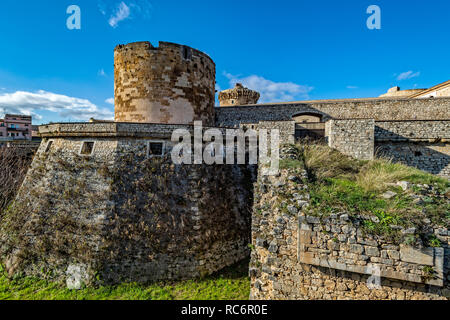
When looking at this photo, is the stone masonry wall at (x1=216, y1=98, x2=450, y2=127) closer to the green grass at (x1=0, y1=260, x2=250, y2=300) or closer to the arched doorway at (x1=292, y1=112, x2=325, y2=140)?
the arched doorway at (x1=292, y1=112, x2=325, y2=140)

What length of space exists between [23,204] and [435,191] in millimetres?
12795

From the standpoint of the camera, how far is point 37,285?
20.6 feet

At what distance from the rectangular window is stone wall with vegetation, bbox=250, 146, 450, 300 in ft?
14.1

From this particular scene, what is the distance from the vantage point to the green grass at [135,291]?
5.91 m

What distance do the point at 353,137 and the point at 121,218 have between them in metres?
9.32

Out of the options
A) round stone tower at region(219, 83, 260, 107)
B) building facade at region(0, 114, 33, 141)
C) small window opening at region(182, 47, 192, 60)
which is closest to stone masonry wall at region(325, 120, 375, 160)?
Answer: small window opening at region(182, 47, 192, 60)

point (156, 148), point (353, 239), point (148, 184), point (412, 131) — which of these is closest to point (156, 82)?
point (156, 148)

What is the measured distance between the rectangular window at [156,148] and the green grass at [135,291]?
4241 mm

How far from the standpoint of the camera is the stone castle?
6621 mm

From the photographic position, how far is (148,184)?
718 cm

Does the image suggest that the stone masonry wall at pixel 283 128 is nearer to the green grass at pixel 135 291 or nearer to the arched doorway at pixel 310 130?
the arched doorway at pixel 310 130

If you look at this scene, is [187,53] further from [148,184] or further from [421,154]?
[421,154]

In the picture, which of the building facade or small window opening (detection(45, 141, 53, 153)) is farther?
the building facade
